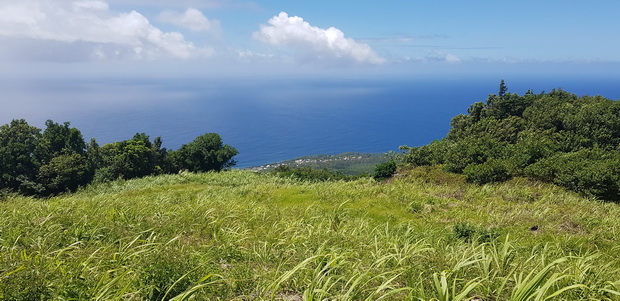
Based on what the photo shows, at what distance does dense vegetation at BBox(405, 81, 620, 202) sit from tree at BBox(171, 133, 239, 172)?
2427 cm

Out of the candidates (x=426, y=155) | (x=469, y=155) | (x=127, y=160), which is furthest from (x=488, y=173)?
(x=127, y=160)

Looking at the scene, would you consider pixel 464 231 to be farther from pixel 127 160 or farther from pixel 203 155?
pixel 203 155

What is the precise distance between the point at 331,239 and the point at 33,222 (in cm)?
450

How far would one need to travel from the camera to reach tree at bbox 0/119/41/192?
33.5 metres

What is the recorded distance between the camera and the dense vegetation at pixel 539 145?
50.2 feet

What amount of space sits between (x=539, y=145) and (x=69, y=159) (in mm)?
40738

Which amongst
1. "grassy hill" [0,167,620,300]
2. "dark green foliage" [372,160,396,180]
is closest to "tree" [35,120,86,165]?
"dark green foliage" [372,160,396,180]

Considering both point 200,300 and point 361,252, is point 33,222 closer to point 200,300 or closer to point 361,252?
point 200,300

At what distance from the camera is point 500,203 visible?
11.6m

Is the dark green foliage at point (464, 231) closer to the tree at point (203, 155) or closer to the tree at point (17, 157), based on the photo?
the tree at point (203, 155)

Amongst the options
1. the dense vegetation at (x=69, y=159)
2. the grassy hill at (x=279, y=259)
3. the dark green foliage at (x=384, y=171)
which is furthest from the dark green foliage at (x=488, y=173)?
the dense vegetation at (x=69, y=159)

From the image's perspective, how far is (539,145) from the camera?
21.3 metres

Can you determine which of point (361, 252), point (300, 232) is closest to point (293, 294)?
point (361, 252)

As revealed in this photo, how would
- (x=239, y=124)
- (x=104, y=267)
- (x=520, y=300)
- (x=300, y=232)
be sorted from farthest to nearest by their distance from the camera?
(x=239, y=124) → (x=300, y=232) → (x=104, y=267) → (x=520, y=300)
